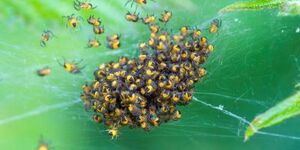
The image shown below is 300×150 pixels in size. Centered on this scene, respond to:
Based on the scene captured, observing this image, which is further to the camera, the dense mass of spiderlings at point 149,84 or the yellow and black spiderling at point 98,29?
the yellow and black spiderling at point 98,29

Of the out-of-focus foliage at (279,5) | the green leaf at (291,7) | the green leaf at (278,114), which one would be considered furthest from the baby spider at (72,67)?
the green leaf at (278,114)

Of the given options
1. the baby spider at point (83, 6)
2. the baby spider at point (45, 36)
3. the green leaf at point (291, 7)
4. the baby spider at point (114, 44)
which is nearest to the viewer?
the green leaf at point (291, 7)

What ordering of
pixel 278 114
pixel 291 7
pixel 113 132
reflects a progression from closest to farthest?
pixel 278 114
pixel 291 7
pixel 113 132

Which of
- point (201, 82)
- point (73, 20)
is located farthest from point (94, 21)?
point (201, 82)

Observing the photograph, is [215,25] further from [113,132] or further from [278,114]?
[278,114]

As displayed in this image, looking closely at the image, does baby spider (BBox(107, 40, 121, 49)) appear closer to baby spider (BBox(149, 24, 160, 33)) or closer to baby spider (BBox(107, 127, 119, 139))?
baby spider (BBox(149, 24, 160, 33))

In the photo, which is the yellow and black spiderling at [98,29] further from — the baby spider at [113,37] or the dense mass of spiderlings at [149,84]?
the dense mass of spiderlings at [149,84]

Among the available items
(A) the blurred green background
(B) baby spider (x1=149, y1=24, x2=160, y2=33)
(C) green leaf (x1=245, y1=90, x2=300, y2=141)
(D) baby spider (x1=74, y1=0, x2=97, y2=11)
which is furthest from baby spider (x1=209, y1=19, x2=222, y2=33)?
(C) green leaf (x1=245, y1=90, x2=300, y2=141)
